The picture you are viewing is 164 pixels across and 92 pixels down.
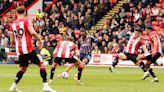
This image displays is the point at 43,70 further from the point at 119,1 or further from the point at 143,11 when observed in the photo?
the point at 119,1

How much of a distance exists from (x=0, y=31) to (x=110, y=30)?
26.0ft

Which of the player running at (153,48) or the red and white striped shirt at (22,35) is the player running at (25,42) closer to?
the red and white striped shirt at (22,35)

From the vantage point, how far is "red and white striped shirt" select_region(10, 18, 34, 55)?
1606cm

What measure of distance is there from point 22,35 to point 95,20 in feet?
86.2

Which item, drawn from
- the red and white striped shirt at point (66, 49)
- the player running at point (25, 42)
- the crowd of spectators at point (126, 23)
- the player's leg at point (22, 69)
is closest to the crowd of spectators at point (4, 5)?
the crowd of spectators at point (126, 23)

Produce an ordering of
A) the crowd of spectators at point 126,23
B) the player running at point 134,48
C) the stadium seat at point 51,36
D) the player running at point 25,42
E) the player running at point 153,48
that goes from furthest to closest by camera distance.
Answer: the stadium seat at point 51,36, the crowd of spectators at point 126,23, the player running at point 134,48, the player running at point 153,48, the player running at point 25,42

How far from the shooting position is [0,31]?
138 feet

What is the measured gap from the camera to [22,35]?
52.9 feet

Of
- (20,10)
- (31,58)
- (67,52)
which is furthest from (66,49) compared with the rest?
(20,10)

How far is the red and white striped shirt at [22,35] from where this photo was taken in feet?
52.7

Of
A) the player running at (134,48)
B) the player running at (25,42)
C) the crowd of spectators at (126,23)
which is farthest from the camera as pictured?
the crowd of spectators at (126,23)

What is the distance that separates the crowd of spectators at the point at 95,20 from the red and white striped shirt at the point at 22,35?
19695 millimetres

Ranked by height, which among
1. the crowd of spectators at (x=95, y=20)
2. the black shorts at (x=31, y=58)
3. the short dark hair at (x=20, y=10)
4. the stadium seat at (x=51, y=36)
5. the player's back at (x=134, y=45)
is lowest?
the stadium seat at (x=51, y=36)

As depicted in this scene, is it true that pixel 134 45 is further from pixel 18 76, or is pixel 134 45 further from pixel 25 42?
pixel 25 42
